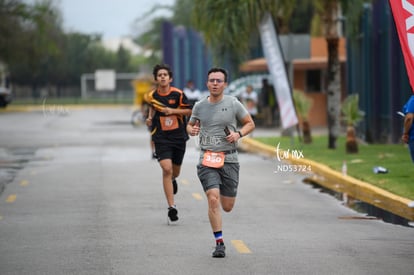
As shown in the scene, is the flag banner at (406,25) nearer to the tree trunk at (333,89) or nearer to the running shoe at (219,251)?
the running shoe at (219,251)

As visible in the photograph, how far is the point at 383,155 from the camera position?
22.5 m

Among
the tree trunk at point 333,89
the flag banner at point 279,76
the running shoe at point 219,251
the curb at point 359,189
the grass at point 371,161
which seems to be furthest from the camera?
the tree trunk at point 333,89

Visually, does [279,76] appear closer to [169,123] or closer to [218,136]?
[169,123]

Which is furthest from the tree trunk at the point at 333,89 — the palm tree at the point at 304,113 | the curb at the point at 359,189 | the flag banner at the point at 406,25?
the flag banner at the point at 406,25

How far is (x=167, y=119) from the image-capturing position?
45.5 feet

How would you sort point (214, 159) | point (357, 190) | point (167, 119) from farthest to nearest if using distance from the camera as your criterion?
point (357, 190)
point (167, 119)
point (214, 159)

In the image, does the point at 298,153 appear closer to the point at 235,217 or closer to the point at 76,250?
the point at 235,217

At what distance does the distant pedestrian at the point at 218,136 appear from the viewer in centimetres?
1084

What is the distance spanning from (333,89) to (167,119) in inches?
495

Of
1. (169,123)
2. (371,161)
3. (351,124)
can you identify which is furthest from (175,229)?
(351,124)

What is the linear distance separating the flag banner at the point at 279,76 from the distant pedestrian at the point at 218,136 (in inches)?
554

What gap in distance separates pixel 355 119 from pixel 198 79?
35.6m

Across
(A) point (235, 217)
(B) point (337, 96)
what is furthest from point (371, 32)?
(A) point (235, 217)

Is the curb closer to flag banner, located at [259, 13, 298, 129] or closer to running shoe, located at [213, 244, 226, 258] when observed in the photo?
flag banner, located at [259, 13, 298, 129]
